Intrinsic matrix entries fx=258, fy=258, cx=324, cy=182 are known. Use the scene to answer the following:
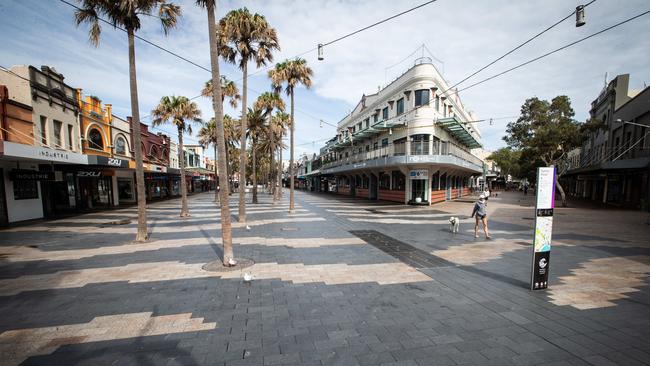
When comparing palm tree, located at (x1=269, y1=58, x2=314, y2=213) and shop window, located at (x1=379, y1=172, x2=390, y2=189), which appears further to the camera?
shop window, located at (x1=379, y1=172, x2=390, y2=189)

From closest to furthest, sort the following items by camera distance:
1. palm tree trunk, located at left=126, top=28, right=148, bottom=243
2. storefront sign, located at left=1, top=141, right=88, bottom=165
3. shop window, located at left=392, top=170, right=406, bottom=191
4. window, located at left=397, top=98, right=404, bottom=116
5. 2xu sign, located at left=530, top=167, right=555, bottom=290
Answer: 2xu sign, located at left=530, top=167, right=555, bottom=290 < palm tree trunk, located at left=126, top=28, right=148, bottom=243 < storefront sign, located at left=1, top=141, right=88, bottom=165 < window, located at left=397, top=98, right=404, bottom=116 < shop window, located at left=392, top=170, right=406, bottom=191

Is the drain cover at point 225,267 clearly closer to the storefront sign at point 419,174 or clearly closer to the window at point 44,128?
the window at point 44,128

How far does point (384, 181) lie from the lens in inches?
1247

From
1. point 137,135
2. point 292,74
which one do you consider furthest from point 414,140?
point 137,135

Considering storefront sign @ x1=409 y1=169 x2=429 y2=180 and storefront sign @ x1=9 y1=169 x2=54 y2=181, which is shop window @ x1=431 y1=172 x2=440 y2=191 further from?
storefront sign @ x1=9 y1=169 x2=54 y2=181

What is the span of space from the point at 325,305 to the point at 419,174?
73.5ft

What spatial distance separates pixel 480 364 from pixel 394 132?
2614cm

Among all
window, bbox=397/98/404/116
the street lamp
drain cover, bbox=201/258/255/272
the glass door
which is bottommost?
drain cover, bbox=201/258/255/272

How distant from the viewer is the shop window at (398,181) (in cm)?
2759

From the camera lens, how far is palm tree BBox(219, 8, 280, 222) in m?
12.9

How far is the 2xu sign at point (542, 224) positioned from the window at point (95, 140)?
27.5 m

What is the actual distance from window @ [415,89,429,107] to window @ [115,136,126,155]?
1137 inches

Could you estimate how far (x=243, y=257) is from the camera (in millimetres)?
8094

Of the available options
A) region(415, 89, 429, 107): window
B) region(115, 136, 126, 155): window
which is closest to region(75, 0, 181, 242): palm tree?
region(115, 136, 126, 155): window
